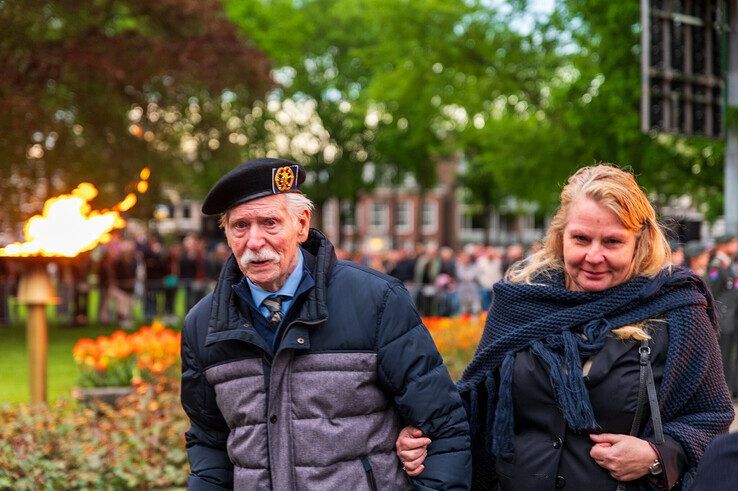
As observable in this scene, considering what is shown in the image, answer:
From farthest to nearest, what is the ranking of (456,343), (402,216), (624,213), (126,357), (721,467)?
(402,216)
(456,343)
(126,357)
(624,213)
(721,467)

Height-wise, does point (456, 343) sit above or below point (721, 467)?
below

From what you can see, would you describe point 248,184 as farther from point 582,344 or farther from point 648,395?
point 648,395

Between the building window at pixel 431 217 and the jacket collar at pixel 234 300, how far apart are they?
70.5 meters

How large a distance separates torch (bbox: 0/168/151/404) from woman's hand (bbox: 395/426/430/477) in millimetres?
4765

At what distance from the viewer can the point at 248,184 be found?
2.96m

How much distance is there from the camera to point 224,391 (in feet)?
9.70

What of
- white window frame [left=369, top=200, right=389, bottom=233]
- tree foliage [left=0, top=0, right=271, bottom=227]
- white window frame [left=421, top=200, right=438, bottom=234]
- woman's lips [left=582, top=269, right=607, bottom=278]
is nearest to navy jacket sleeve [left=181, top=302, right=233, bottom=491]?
woman's lips [left=582, top=269, right=607, bottom=278]

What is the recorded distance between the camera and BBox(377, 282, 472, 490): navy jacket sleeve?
289 cm

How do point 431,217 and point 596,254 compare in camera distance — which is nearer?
point 596,254

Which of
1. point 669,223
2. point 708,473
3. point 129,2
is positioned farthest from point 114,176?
point 708,473

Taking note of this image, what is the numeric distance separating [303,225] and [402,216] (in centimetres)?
7194

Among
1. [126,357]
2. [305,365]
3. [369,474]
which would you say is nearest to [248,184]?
[305,365]

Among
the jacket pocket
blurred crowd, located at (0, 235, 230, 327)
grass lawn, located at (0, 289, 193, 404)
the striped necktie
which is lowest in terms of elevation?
grass lawn, located at (0, 289, 193, 404)

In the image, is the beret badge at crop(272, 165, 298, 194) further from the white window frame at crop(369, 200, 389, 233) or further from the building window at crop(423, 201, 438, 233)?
the white window frame at crop(369, 200, 389, 233)
